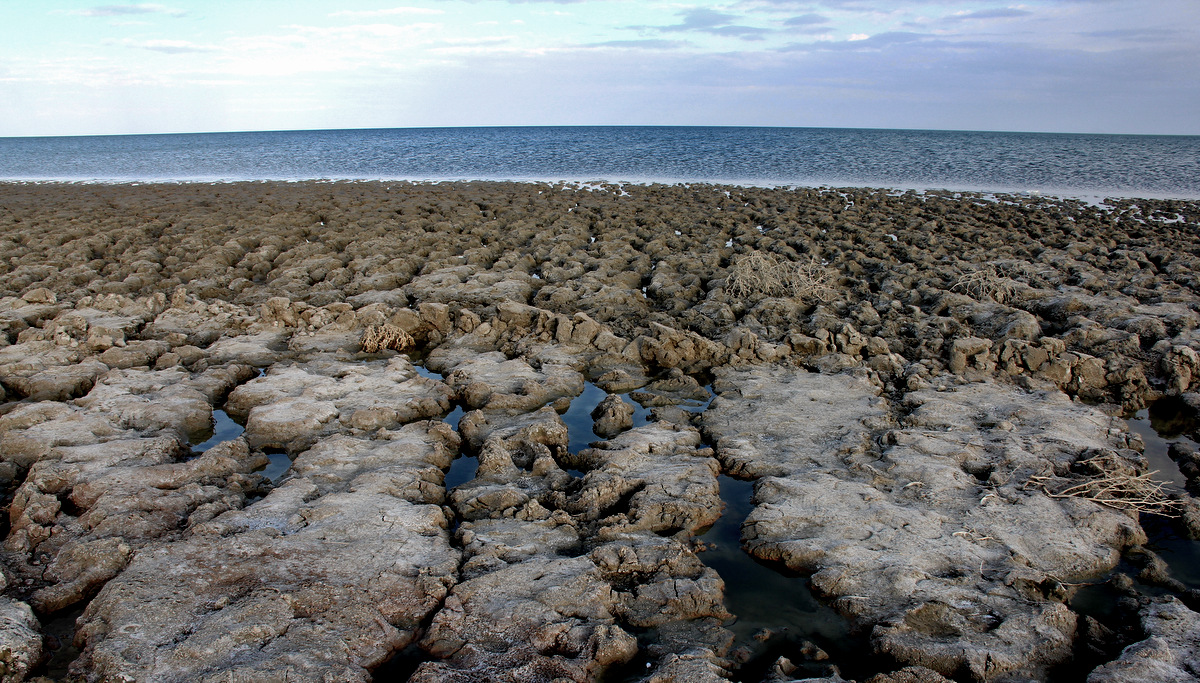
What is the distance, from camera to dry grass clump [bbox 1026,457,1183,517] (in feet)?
18.8

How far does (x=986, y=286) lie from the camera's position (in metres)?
11.1

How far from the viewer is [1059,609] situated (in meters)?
4.44

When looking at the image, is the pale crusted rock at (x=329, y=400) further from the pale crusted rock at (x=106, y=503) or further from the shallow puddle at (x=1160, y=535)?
the shallow puddle at (x=1160, y=535)

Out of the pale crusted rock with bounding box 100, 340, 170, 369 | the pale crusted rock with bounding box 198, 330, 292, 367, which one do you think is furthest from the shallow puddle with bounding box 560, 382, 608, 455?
the pale crusted rock with bounding box 100, 340, 170, 369

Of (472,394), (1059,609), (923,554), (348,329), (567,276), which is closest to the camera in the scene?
(1059,609)

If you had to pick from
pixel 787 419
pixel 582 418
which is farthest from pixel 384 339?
pixel 787 419

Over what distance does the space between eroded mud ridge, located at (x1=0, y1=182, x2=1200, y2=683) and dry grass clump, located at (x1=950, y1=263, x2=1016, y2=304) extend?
0.16ft

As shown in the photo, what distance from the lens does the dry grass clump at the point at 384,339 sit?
9430mm

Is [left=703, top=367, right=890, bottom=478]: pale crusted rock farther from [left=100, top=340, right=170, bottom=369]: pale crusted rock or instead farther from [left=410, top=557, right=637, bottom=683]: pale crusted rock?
[left=100, top=340, right=170, bottom=369]: pale crusted rock

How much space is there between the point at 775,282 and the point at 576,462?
6111 mm

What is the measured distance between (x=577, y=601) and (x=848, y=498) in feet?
8.55

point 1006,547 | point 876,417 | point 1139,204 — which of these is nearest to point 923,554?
point 1006,547

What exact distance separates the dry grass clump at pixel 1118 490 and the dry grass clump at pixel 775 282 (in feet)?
18.0

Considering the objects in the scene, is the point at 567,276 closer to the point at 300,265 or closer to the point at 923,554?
the point at 300,265
